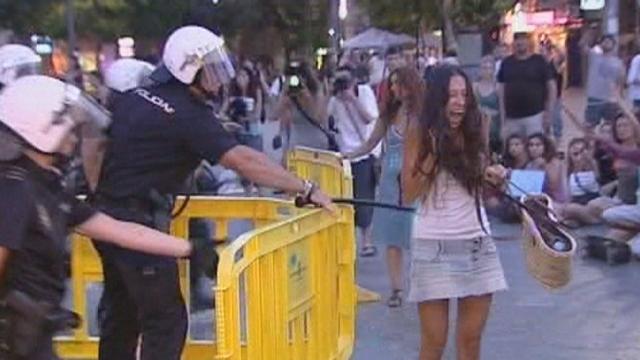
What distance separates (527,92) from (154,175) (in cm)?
969

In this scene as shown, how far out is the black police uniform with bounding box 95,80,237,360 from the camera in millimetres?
6285

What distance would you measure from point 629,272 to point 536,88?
15.3 feet

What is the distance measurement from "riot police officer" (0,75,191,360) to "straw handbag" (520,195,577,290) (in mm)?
2610

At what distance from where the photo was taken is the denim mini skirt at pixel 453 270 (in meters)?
6.58

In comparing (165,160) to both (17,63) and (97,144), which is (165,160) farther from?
(17,63)

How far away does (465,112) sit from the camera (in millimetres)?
6684

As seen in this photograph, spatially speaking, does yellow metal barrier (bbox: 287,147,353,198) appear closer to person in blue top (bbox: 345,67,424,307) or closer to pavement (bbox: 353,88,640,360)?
person in blue top (bbox: 345,67,424,307)

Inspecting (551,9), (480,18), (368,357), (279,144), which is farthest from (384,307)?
(551,9)

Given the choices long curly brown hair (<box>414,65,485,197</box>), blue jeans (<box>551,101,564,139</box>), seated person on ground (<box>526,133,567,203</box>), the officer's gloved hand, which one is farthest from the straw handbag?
blue jeans (<box>551,101,564,139</box>)

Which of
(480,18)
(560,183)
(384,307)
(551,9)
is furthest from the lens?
(551,9)

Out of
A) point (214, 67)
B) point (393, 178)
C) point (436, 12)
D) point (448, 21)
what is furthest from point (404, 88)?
point (436, 12)

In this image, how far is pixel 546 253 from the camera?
21.9ft

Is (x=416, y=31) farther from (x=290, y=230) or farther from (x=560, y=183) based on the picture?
(x=290, y=230)

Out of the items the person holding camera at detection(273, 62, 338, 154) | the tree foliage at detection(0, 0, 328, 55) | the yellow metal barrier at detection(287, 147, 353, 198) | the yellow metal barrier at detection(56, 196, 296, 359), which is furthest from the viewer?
the tree foliage at detection(0, 0, 328, 55)
